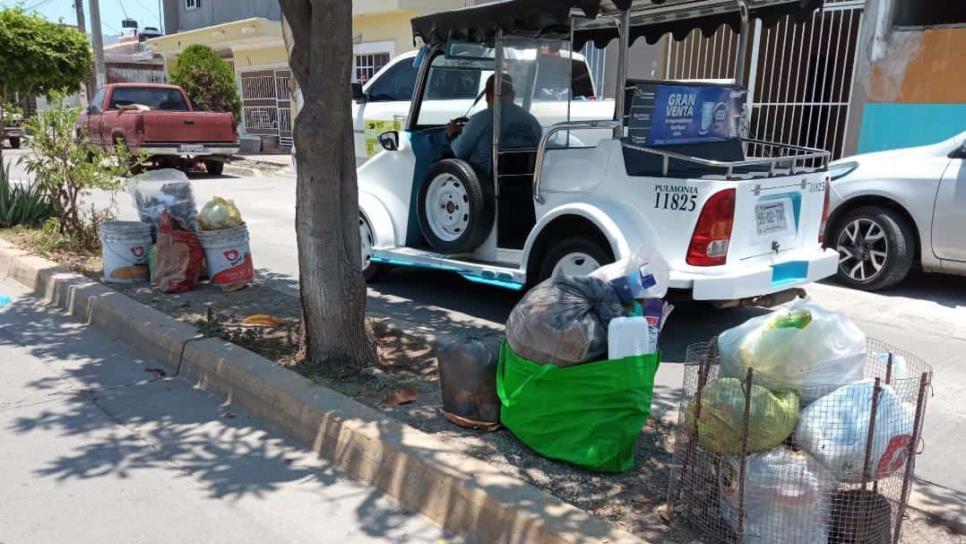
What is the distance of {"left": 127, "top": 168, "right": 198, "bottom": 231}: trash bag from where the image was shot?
673 cm

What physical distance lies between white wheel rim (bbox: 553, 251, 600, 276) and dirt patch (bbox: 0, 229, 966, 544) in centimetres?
115

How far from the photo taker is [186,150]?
628 inches

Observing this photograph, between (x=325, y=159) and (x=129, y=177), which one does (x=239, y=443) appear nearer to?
(x=325, y=159)

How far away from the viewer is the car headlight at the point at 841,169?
7.48 meters

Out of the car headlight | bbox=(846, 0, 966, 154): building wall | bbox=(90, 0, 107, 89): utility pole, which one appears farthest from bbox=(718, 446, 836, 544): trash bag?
bbox=(90, 0, 107, 89): utility pole

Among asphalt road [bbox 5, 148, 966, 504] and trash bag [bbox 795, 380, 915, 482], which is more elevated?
trash bag [bbox 795, 380, 915, 482]

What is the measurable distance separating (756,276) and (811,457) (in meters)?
2.49

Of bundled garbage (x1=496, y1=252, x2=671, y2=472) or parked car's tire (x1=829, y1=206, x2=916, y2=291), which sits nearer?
bundled garbage (x1=496, y1=252, x2=671, y2=472)

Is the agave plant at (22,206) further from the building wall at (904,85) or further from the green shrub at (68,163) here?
the building wall at (904,85)

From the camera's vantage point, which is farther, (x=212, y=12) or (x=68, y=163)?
(x=212, y=12)

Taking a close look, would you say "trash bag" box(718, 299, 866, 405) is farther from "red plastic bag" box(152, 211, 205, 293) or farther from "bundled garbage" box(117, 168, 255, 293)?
"red plastic bag" box(152, 211, 205, 293)

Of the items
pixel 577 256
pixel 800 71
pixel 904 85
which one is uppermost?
pixel 800 71

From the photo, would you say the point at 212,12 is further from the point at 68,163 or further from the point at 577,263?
the point at 577,263

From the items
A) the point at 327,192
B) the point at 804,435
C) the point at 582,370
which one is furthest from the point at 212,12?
the point at 804,435
